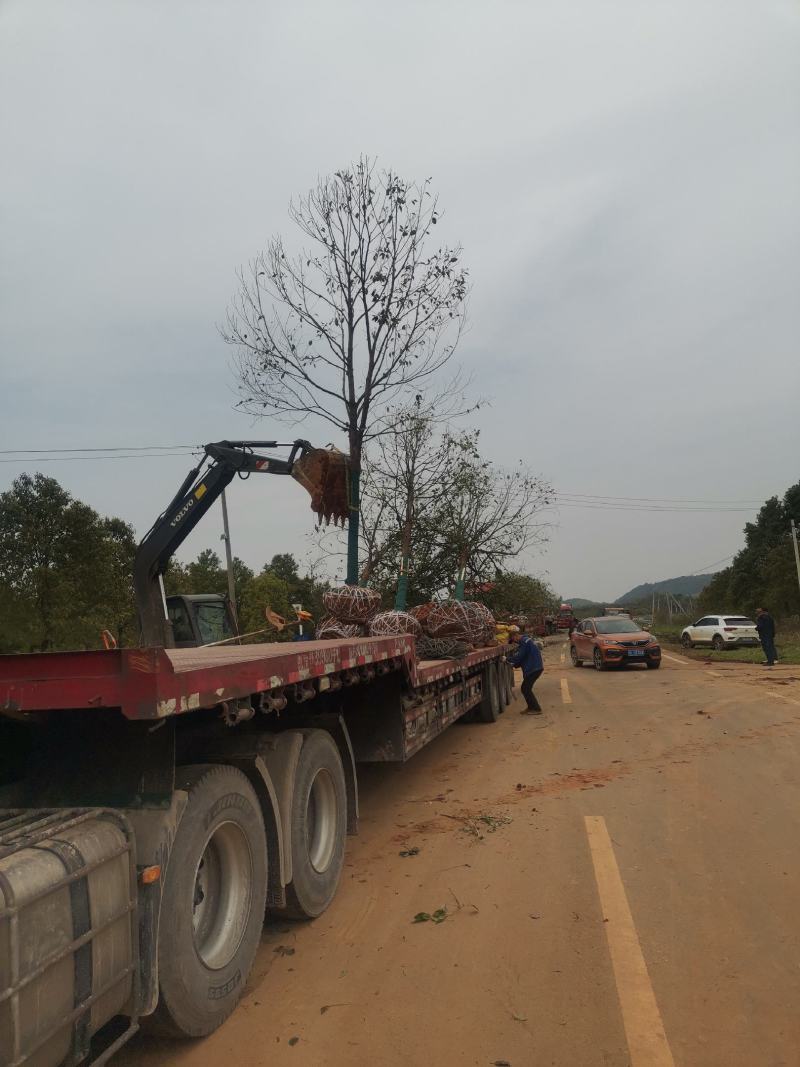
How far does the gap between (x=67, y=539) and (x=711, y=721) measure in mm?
18154

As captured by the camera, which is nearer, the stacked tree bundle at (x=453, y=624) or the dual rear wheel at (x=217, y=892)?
the dual rear wheel at (x=217, y=892)

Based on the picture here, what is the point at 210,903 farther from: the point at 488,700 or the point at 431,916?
the point at 488,700

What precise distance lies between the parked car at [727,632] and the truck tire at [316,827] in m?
26.6

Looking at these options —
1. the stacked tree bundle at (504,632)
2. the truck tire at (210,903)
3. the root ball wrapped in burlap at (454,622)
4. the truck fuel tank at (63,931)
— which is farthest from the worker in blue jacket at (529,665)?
the truck fuel tank at (63,931)

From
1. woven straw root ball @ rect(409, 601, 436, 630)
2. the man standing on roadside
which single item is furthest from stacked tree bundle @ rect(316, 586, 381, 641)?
the man standing on roadside

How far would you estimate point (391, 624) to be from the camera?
9.61 metres

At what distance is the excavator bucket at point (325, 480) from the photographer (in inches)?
374

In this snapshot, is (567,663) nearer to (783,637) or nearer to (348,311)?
(783,637)

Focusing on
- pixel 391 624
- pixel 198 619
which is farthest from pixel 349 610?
pixel 198 619

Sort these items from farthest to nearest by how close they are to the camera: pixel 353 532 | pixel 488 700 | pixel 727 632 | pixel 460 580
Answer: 1. pixel 727 632
2. pixel 460 580
3. pixel 353 532
4. pixel 488 700

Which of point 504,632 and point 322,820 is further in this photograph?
point 504,632

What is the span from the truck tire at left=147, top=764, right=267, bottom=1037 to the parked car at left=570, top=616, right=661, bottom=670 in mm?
18531

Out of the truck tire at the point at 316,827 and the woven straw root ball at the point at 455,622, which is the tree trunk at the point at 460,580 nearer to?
the woven straw root ball at the point at 455,622

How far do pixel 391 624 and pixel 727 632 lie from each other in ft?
77.5
